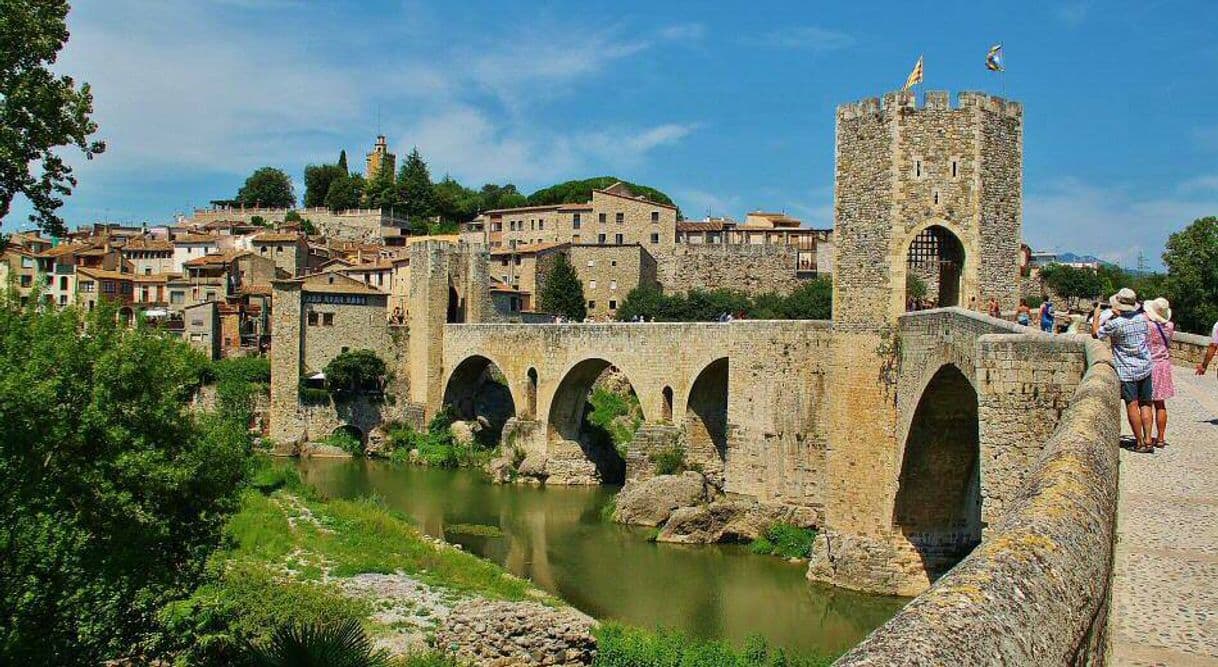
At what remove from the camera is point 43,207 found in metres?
14.2

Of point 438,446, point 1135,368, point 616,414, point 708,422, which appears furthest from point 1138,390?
point 438,446

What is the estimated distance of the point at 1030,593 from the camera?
386 cm

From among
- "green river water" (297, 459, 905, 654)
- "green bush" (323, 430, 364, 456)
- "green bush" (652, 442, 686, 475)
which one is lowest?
"green river water" (297, 459, 905, 654)

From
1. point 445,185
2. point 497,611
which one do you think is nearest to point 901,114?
point 497,611

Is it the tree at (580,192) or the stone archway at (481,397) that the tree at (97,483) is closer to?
the stone archway at (481,397)

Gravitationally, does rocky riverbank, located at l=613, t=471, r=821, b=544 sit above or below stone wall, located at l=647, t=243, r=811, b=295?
below

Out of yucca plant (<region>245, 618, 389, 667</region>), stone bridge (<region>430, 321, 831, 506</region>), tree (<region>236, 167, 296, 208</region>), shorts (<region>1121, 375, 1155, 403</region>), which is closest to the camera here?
shorts (<region>1121, 375, 1155, 403</region>)

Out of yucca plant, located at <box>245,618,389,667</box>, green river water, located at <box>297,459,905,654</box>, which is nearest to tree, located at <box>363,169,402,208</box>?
green river water, located at <box>297,459,905,654</box>

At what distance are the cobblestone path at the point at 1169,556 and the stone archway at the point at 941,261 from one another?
11252mm

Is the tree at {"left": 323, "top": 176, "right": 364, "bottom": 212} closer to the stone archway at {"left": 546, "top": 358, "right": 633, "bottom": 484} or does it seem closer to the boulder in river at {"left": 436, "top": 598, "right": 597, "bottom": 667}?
the stone archway at {"left": 546, "top": 358, "right": 633, "bottom": 484}

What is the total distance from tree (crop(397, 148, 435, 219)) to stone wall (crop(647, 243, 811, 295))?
39040 millimetres

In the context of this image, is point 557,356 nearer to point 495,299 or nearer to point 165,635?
point 495,299

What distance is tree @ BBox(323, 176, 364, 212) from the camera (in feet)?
326

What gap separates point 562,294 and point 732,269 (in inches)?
476
